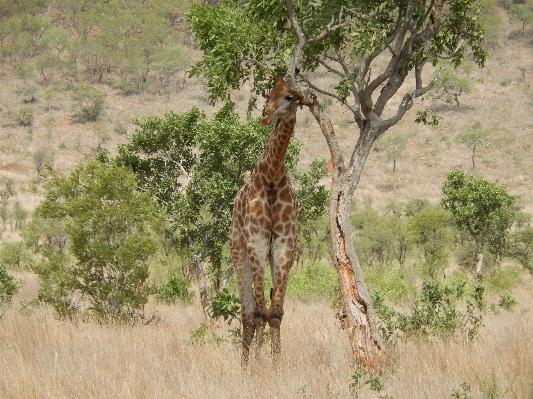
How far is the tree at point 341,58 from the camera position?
674 cm

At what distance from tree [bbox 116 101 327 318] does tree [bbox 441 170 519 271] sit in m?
10.3

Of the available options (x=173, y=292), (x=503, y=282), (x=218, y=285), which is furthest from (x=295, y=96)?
(x=503, y=282)

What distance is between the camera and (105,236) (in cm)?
994

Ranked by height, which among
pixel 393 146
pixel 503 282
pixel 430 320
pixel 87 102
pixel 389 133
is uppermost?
pixel 87 102

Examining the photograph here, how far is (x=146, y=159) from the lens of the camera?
11.9 meters

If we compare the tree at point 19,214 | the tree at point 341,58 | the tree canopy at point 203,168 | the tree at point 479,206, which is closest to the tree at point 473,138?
the tree at point 479,206

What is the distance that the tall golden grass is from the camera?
5551 mm

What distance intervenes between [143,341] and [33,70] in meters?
59.7

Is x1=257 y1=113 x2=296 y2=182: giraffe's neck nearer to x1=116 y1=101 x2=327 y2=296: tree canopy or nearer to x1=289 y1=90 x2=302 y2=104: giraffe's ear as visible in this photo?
x1=289 y1=90 x2=302 y2=104: giraffe's ear

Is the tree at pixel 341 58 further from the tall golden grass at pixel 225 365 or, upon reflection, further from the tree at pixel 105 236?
the tree at pixel 105 236

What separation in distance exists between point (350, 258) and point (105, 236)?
4.78 meters

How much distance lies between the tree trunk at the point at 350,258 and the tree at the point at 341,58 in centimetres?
1

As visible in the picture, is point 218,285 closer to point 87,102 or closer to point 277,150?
point 277,150

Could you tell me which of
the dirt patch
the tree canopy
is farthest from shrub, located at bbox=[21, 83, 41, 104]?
the tree canopy
